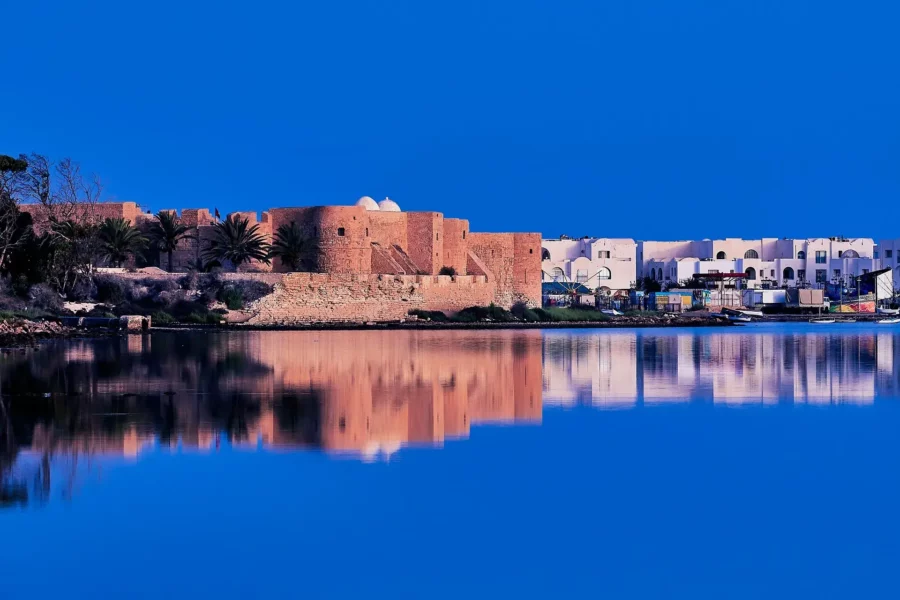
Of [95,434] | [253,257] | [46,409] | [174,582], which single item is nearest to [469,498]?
[174,582]

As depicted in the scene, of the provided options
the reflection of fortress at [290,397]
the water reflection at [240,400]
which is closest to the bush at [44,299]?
the reflection of fortress at [290,397]

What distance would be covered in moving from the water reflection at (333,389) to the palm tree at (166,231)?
11289mm

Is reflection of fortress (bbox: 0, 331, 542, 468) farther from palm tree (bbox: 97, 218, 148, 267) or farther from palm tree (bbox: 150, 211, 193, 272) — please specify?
palm tree (bbox: 150, 211, 193, 272)

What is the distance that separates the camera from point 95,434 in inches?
355

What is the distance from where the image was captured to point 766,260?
60.9 metres

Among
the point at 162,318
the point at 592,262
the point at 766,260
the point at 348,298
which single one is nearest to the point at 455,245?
the point at 348,298

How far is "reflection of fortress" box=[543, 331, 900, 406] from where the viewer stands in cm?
Answer: 1288

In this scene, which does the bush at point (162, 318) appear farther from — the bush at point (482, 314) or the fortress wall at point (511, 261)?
the fortress wall at point (511, 261)

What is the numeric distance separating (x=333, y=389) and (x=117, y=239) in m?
22.5

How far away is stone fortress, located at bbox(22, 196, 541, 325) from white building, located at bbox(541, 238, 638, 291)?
18.9m

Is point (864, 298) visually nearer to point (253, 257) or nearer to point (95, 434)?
point (253, 257)

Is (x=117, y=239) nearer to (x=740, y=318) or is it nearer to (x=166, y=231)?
(x=166, y=231)

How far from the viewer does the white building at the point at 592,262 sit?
57125 mm

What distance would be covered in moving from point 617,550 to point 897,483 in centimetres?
254
